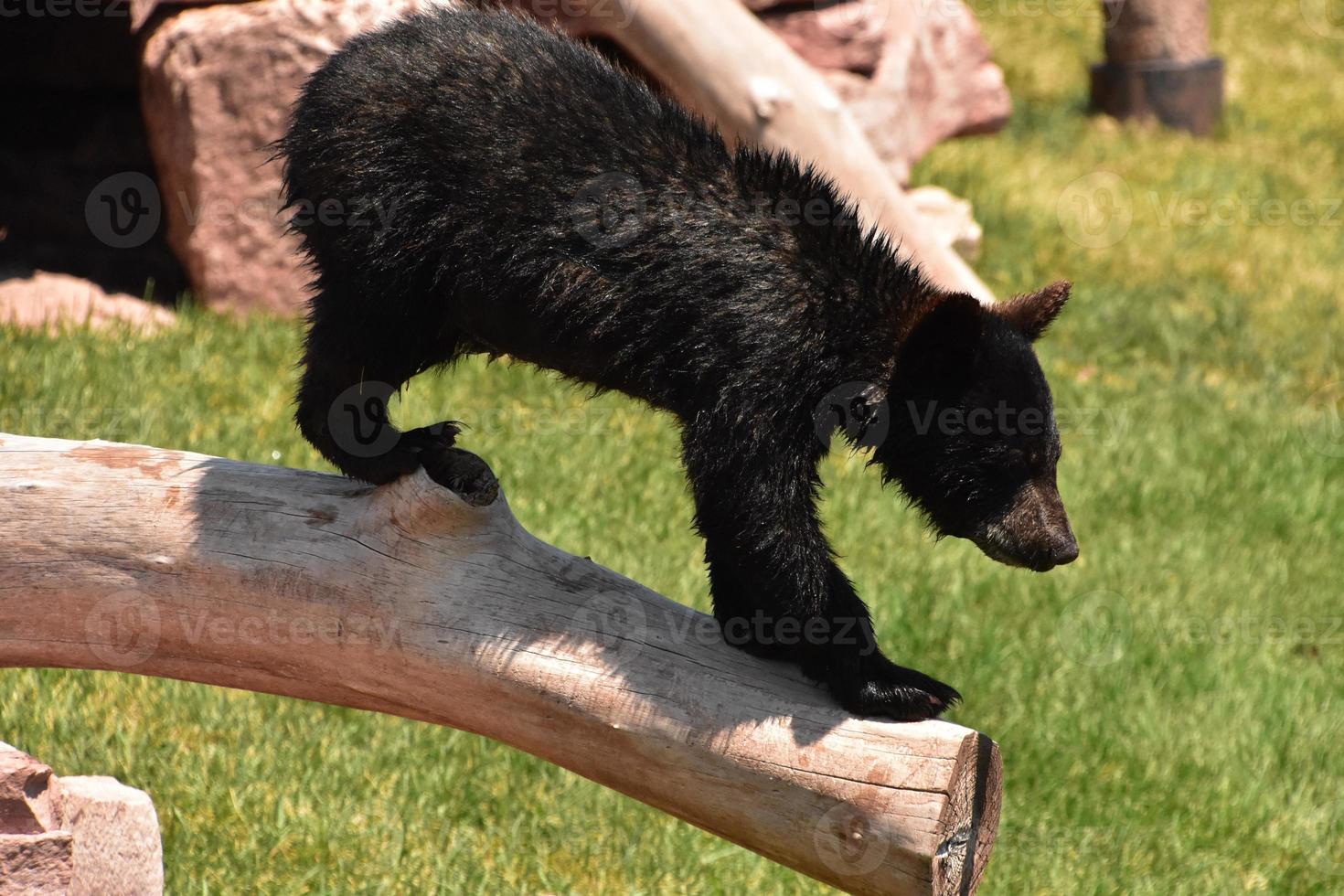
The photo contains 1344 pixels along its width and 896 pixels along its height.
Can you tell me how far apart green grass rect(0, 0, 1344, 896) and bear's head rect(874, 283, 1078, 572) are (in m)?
1.62

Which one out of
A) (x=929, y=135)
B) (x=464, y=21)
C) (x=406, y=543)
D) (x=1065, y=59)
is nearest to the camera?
(x=406, y=543)

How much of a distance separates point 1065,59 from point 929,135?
5606 millimetres

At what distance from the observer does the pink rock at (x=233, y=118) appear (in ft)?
22.7

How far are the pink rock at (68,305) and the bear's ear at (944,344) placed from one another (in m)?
4.62

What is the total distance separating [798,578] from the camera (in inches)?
123

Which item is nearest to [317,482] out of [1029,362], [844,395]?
[844,395]

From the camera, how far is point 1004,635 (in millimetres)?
5746

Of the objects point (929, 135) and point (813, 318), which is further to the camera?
point (929, 135)

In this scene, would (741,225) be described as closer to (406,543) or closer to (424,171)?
(424,171)
